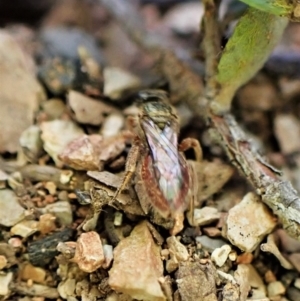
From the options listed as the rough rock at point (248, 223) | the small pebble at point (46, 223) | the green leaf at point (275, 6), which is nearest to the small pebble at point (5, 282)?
the small pebble at point (46, 223)

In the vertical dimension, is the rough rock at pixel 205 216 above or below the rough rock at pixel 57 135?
below

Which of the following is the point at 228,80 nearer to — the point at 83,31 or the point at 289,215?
the point at 289,215

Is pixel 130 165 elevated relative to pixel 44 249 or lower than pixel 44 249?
elevated

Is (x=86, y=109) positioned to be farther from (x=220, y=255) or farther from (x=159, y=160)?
(x=220, y=255)

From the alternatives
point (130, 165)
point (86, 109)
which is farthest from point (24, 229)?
point (86, 109)

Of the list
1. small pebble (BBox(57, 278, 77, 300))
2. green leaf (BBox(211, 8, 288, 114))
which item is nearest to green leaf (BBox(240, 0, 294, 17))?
green leaf (BBox(211, 8, 288, 114))

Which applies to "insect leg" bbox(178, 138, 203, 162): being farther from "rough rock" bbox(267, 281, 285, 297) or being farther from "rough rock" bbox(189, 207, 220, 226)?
"rough rock" bbox(267, 281, 285, 297)

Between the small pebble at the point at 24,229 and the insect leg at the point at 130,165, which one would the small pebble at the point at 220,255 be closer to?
the insect leg at the point at 130,165
